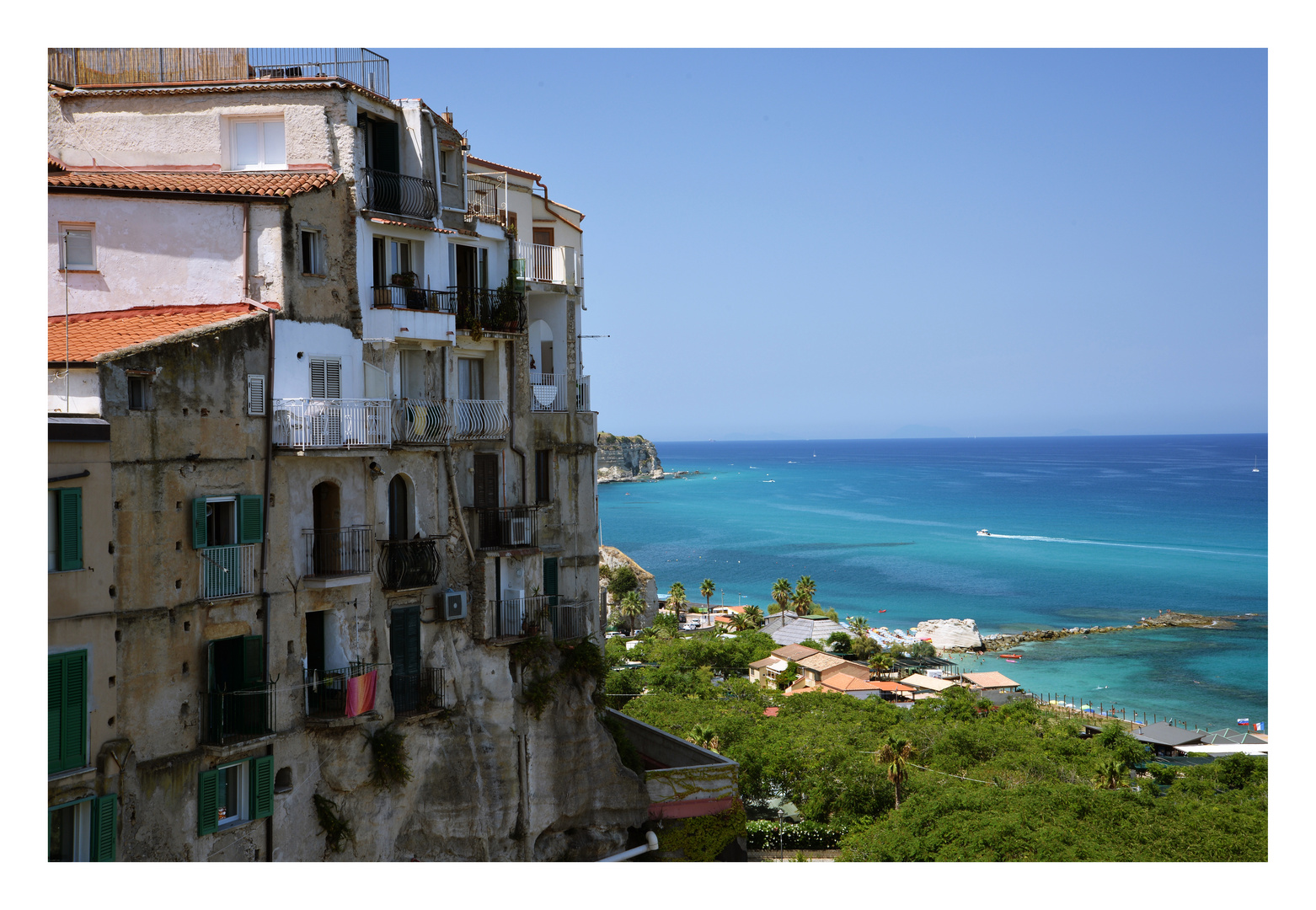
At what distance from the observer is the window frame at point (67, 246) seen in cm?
1728

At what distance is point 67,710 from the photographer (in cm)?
1363

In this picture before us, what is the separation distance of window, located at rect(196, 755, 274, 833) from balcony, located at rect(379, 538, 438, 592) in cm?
349

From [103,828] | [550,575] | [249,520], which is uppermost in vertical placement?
[249,520]

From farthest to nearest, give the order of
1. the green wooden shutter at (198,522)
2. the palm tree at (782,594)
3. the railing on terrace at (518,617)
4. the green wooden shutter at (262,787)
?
the palm tree at (782,594)
the railing on terrace at (518,617)
the green wooden shutter at (262,787)
the green wooden shutter at (198,522)

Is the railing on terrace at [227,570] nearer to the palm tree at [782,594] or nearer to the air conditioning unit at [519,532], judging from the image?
the air conditioning unit at [519,532]

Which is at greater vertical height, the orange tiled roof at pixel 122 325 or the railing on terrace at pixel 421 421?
the orange tiled roof at pixel 122 325

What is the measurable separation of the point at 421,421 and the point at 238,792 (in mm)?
6723

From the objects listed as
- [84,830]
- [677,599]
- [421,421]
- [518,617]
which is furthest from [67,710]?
[677,599]

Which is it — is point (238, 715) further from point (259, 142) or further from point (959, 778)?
point (959, 778)

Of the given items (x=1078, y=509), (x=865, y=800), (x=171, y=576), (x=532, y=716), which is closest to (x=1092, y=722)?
(x=865, y=800)

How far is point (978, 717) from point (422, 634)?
35.0m

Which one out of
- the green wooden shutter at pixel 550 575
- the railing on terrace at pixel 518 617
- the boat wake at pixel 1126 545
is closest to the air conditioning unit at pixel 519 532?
the railing on terrace at pixel 518 617

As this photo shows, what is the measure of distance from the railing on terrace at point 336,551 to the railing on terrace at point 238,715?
78.5 inches

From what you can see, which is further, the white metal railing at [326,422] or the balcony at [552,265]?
the balcony at [552,265]
